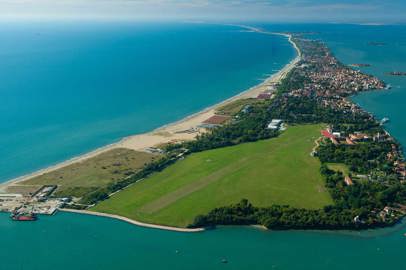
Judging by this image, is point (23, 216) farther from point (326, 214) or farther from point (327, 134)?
point (327, 134)

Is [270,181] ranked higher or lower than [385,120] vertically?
lower

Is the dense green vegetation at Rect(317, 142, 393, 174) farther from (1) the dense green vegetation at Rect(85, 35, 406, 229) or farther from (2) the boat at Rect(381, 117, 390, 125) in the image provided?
(2) the boat at Rect(381, 117, 390, 125)

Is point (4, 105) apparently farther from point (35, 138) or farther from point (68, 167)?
point (68, 167)

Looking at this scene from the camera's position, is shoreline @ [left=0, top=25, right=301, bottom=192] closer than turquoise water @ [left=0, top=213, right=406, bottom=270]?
No

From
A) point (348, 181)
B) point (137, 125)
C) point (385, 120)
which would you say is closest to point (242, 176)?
point (348, 181)

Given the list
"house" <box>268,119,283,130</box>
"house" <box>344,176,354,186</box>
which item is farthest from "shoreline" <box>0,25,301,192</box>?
"house" <box>344,176,354,186</box>

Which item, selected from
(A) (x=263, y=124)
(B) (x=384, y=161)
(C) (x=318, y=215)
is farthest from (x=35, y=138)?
(B) (x=384, y=161)

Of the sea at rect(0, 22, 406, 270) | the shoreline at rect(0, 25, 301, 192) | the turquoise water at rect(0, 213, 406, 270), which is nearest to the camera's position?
the turquoise water at rect(0, 213, 406, 270)

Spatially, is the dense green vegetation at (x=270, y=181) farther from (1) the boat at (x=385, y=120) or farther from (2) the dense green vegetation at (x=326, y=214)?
(1) the boat at (x=385, y=120)
